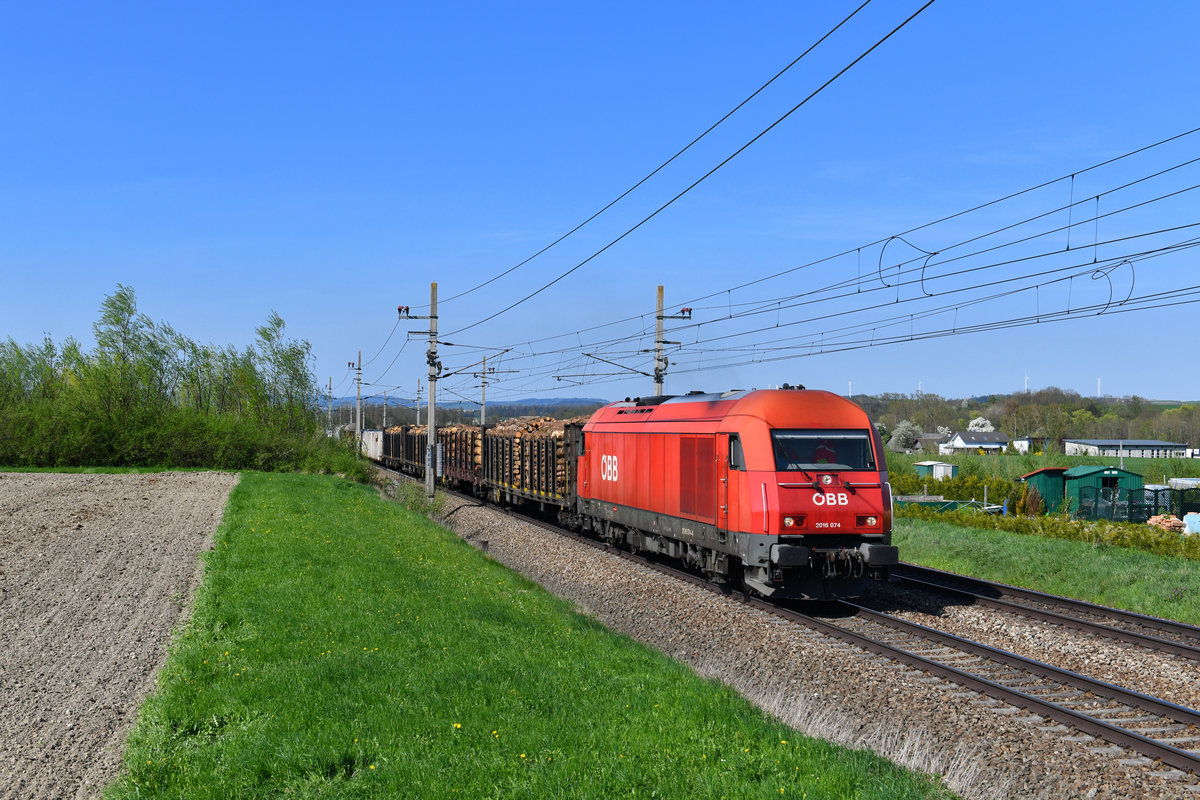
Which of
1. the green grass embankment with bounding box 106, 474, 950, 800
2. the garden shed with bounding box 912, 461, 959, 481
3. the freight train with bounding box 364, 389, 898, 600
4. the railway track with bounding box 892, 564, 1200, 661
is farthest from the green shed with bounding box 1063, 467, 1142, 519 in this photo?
the green grass embankment with bounding box 106, 474, 950, 800

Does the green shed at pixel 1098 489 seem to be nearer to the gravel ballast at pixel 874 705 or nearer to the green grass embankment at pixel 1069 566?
the green grass embankment at pixel 1069 566

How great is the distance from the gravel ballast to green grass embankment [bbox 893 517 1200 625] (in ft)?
23.1

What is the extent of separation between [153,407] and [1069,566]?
45.2m

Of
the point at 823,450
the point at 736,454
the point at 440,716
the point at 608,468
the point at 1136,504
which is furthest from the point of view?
the point at 1136,504

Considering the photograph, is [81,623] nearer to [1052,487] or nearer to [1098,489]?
[1098,489]

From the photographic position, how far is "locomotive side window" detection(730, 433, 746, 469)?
1477 cm

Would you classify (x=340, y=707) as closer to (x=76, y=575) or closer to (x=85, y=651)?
(x=85, y=651)

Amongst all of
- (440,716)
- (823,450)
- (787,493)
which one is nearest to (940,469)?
(823,450)

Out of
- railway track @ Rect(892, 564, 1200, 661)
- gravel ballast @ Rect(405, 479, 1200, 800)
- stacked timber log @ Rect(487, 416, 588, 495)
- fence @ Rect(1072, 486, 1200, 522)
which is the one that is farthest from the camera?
fence @ Rect(1072, 486, 1200, 522)

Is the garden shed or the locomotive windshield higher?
the locomotive windshield

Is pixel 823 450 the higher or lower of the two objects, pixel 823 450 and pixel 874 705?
the higher

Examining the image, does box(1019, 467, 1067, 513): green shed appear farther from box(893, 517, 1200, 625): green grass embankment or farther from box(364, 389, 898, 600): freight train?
box(364, 389, 898, 600): freight train

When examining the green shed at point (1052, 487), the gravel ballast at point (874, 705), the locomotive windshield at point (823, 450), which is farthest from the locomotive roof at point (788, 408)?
the green shed at point (1052, 487)

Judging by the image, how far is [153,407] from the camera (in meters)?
47.9
